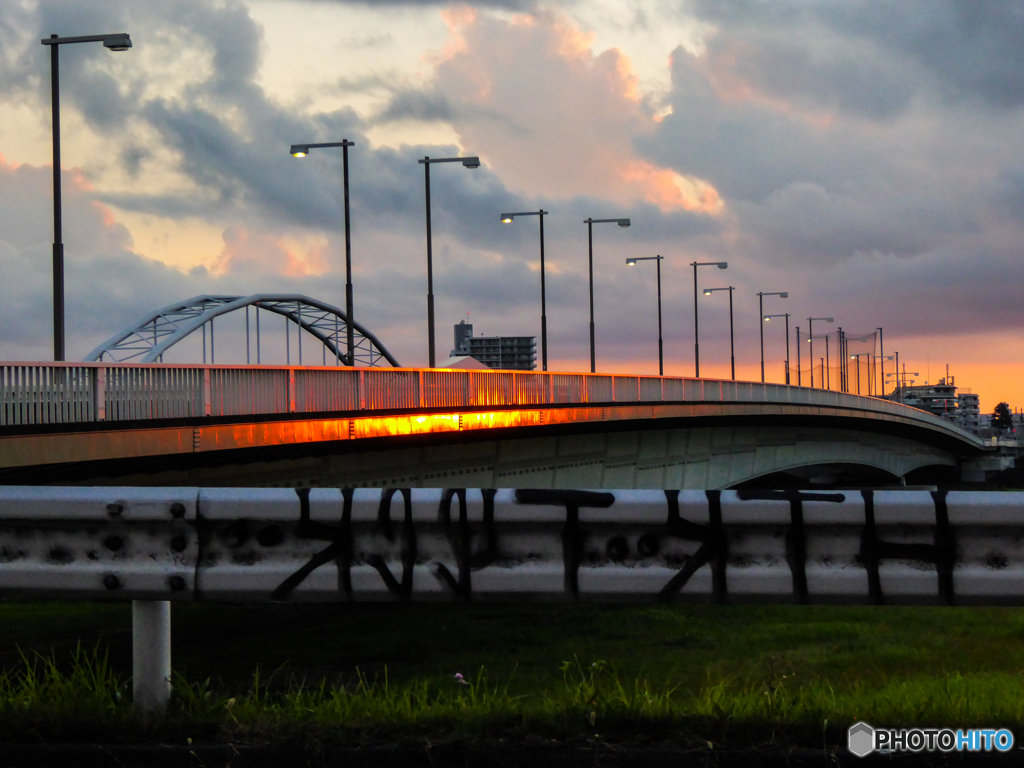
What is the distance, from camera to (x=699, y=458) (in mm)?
46094

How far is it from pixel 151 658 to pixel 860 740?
10.2 ft

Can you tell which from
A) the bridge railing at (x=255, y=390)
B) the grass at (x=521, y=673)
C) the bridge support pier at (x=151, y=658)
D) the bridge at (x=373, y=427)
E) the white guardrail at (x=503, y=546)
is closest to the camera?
the grass at (x=521, y=673)

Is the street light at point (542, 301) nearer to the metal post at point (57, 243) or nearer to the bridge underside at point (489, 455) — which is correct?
the bridge underside at point (489, 455)

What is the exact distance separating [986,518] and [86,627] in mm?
16672

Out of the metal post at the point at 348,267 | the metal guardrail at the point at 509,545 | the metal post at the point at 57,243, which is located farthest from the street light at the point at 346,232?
the metal guardrail at the point at 509,545

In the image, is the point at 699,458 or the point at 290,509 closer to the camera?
the point at 290,509

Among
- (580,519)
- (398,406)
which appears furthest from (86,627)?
(580,519)

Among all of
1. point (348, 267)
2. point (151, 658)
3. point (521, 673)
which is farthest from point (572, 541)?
point (348, 267)

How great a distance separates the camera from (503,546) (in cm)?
530

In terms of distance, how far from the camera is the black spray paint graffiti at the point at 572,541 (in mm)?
5152

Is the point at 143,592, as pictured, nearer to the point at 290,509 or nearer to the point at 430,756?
the point at 290,509

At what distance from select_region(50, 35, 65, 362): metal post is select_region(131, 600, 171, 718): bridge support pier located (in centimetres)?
Result: 1804

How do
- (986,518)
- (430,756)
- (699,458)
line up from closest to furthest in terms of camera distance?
(430,756), (986,518), (699,458)

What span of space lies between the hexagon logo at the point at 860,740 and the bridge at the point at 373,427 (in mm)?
12490
